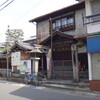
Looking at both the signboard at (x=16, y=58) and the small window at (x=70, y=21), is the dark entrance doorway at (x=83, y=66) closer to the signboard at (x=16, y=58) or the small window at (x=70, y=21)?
the small window at (x=70, y=21)

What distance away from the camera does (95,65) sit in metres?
10.2

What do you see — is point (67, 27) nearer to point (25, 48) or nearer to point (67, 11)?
point (67, 11)

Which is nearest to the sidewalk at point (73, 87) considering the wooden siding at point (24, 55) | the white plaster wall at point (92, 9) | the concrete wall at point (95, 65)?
the concrete wall at point (95, 65)

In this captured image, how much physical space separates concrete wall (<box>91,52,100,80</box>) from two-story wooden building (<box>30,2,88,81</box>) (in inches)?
85.9

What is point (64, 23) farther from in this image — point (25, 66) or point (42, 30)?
point (25, 66)

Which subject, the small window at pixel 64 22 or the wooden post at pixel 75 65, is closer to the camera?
the wooden post at pixel 75 65

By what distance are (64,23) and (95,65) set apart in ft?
21.1

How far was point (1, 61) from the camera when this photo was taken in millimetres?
21891

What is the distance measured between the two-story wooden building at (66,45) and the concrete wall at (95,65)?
7.16 feet

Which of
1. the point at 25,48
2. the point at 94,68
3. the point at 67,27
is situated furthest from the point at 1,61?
the point at 94,68

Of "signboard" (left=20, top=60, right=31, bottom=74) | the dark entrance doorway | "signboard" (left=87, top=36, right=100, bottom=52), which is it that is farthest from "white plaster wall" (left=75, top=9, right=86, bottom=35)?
"signboard" (left=20, top=60, right=31, bottom=74)

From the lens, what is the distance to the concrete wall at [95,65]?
32.9 feet

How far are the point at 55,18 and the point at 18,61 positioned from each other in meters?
6.49

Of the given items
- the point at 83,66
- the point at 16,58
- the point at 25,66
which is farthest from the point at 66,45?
the point at 16,58
